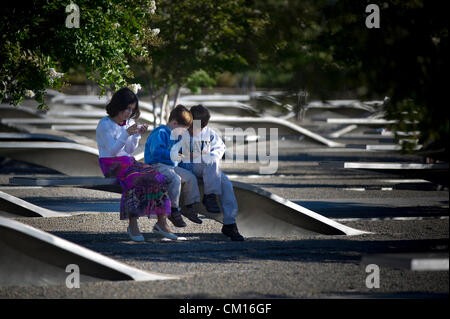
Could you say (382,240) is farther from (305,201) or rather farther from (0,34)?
(0,34)

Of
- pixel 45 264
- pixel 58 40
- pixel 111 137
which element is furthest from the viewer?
pixel 58 40

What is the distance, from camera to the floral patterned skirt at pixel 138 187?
350 inches

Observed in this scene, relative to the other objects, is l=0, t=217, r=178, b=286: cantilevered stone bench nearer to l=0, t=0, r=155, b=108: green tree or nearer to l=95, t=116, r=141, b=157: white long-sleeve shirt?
l=95, t=116, r=141, b=157: white long-sleeve shirt

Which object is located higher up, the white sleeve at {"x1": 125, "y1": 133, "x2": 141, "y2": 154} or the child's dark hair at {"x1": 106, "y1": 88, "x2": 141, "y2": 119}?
the child's dark hair at {"x1": 106, "y1": 88, "x2": 141, "y2": 119}

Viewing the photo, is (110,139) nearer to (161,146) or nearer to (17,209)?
(161,146)

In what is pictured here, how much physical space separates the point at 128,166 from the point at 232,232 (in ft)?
5.54

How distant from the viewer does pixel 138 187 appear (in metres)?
8.91

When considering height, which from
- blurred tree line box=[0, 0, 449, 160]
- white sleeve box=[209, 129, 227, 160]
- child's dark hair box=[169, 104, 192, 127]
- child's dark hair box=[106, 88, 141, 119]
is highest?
blurred tree line box=[0, 0, 449, 160]

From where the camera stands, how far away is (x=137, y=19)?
38.3 feet

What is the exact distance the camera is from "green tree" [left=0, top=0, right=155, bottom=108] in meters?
10.5

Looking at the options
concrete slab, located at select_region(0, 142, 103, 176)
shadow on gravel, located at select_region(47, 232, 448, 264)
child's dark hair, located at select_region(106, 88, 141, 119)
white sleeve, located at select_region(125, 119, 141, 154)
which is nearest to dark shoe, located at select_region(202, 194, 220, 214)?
shadow on gravel, located at select_region(47, 232, 448, 264)

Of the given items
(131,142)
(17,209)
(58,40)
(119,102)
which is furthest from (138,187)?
(17,209)

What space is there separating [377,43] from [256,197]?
13.9 ft

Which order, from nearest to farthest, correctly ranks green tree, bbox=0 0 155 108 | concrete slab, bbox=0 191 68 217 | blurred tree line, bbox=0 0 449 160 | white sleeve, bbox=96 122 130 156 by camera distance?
blurred tree line, bbox=0 0 449 160, white sleeve, bbox=96 122 130 156, green tree, bbox=0 0 155 108, concrete slab, bbox=0 191 68 217
